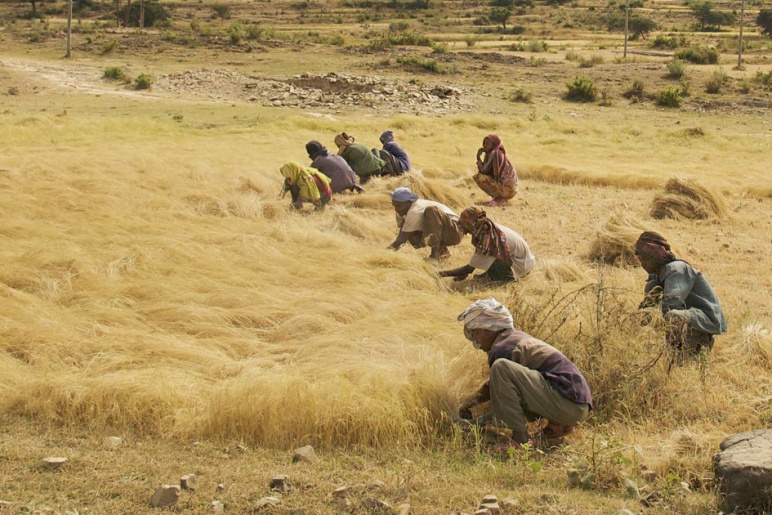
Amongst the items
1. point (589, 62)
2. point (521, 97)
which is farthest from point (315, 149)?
point (589, 62)

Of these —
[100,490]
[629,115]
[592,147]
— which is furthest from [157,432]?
[629,115]

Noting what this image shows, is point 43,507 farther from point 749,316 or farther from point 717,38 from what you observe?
point 717,38

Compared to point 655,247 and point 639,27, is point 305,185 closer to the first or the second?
point 655,247

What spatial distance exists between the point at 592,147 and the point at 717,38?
38.7 metres

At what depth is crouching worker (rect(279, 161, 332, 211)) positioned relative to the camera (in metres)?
10.8

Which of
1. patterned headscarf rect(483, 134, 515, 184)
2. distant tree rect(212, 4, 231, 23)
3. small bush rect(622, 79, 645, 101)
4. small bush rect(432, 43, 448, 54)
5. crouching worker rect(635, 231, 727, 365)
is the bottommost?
crouching worker rect(635, 231, 727, 365)

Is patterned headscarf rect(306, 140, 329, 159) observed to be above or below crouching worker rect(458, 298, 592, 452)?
above

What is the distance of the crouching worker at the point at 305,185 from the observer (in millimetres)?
10797

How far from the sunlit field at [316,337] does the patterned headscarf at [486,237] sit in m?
0.40

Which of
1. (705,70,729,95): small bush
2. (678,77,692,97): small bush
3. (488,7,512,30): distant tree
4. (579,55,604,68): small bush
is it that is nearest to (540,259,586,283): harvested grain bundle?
(678,77,692,97): small bush

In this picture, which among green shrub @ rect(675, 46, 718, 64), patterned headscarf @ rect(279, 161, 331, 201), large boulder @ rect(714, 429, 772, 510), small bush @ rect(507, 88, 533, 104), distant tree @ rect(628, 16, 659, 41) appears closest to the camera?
large boulder @ rect(714, 429, 772, 510)

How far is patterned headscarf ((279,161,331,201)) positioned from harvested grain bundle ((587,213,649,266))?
352cm

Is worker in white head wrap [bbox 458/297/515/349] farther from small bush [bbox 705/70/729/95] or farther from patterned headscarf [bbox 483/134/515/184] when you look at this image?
small bush [bbox 705/70/729/95]

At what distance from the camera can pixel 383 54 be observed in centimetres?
3712
